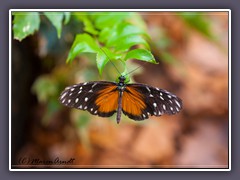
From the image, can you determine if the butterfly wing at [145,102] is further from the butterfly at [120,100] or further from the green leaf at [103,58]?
the green leaf at [103,58]

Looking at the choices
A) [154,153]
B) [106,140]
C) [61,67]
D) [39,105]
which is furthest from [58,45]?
[154,153]

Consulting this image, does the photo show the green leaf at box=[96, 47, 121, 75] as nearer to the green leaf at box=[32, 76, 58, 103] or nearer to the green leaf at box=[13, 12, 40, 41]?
the green leaf at box=[13, 12, 40, 41]

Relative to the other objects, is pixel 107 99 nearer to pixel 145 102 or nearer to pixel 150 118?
pixel 145 102

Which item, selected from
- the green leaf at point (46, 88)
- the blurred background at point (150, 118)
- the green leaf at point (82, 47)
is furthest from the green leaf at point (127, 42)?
the green leaf at point (46, 88)

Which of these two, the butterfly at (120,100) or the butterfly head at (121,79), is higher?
the butterfly head at (121,79)
